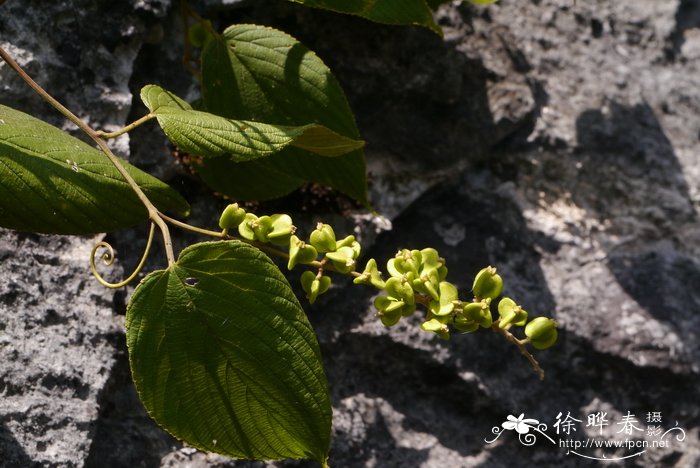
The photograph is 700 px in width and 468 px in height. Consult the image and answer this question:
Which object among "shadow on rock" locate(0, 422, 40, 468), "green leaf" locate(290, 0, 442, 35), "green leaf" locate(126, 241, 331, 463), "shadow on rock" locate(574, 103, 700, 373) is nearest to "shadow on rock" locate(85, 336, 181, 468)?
"shadow on rock" locate(0, 422, 40, 468)

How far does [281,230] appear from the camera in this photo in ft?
3.28

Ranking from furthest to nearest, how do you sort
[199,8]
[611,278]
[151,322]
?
[611,278] → [199,8] → [151,322]

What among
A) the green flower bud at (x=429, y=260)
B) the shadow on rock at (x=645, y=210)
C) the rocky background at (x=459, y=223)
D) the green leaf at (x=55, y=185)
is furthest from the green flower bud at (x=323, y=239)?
the shadow on rock at (x=645, y=210)

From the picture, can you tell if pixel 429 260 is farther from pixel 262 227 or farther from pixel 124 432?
pixel 124 432

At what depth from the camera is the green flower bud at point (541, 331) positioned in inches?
40.2

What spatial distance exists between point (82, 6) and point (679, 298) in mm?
1191

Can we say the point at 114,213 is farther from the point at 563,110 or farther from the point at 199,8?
the point at 563,110

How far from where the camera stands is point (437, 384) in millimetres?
1413

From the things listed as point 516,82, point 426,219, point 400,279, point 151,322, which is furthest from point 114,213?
point 516,82

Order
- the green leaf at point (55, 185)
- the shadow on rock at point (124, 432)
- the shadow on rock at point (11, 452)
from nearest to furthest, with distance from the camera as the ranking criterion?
the green leaf at point (55, 185), the shadow on rock at point (11, 452), the shadow on rock at point (124, 432)

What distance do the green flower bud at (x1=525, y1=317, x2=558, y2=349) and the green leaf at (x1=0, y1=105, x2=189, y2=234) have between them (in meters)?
0.53

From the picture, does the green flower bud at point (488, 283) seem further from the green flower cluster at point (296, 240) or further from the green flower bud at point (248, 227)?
the green flower bud at point (248, 227)

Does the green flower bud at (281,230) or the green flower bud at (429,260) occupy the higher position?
the green flower bud at (429,260)

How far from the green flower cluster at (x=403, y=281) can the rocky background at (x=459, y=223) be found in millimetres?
343
